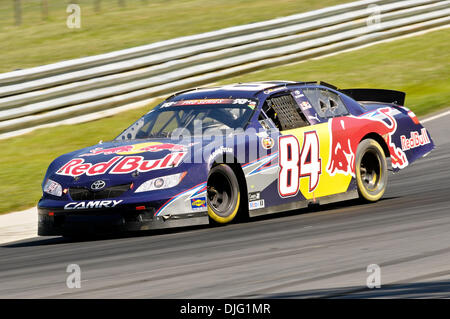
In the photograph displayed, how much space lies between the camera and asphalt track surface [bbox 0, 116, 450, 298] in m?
5.86

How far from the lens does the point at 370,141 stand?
10359 mm

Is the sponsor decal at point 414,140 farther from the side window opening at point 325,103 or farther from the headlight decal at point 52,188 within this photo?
the headlight decal at point 52,188

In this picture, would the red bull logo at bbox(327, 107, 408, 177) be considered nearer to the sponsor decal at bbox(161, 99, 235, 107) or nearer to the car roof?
the car roof

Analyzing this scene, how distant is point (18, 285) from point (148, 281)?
3.11 ft

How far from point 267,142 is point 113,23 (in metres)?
13.7

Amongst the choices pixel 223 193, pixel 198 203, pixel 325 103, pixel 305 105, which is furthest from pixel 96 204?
pixel 325 103

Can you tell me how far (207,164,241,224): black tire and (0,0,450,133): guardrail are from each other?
6.82m

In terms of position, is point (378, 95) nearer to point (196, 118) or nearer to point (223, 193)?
point (196, 118)

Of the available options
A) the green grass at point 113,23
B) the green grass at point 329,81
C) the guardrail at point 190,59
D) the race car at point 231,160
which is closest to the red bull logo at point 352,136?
the race car at point 231,160

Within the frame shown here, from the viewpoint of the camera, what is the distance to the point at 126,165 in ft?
27.9

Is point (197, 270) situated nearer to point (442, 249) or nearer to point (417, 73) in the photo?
point (442, 249)

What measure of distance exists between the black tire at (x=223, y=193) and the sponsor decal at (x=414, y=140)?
2699mm
